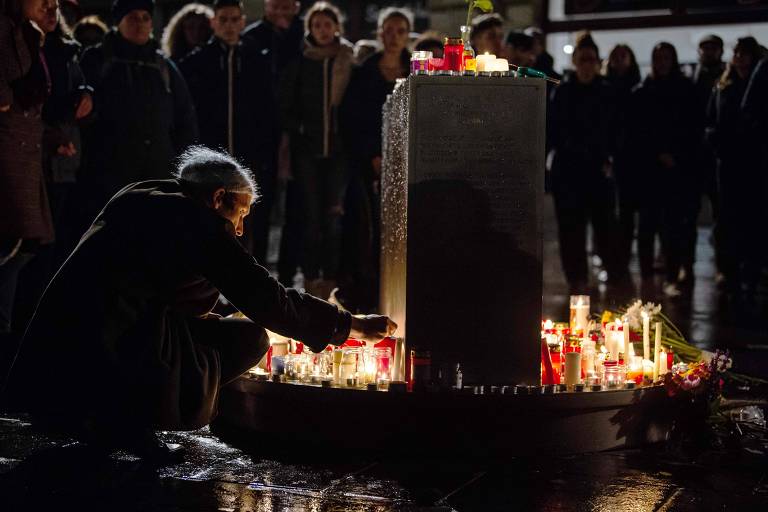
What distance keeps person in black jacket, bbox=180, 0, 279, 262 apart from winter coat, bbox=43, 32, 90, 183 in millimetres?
1247

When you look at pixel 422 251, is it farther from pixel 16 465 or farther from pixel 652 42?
pixel 652 42

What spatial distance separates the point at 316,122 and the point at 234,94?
Result: 2.24 feet

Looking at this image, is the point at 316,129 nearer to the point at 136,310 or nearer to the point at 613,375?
the point at 613,375

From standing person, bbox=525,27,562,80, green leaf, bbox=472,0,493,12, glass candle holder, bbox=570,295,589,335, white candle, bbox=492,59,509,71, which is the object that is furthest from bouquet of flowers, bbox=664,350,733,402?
standing person, bbox=525,27,562,80

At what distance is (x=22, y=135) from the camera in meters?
6.90

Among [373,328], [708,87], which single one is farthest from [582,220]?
[373,328]

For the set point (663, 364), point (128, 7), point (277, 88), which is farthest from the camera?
point (277, 88)

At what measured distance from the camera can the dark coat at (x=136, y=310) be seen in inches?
183

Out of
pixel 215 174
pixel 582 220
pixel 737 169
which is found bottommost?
pixel 215 174

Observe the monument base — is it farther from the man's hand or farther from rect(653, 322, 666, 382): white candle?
rect(653, 322, 666, 382): white candle

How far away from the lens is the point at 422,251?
203 inches

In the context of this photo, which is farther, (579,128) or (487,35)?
(579,128)

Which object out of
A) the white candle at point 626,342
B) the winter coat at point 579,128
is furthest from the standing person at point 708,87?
the white candle at point 626,342

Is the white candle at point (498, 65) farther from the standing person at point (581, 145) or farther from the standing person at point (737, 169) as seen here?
the standing person at point (737, 169)
